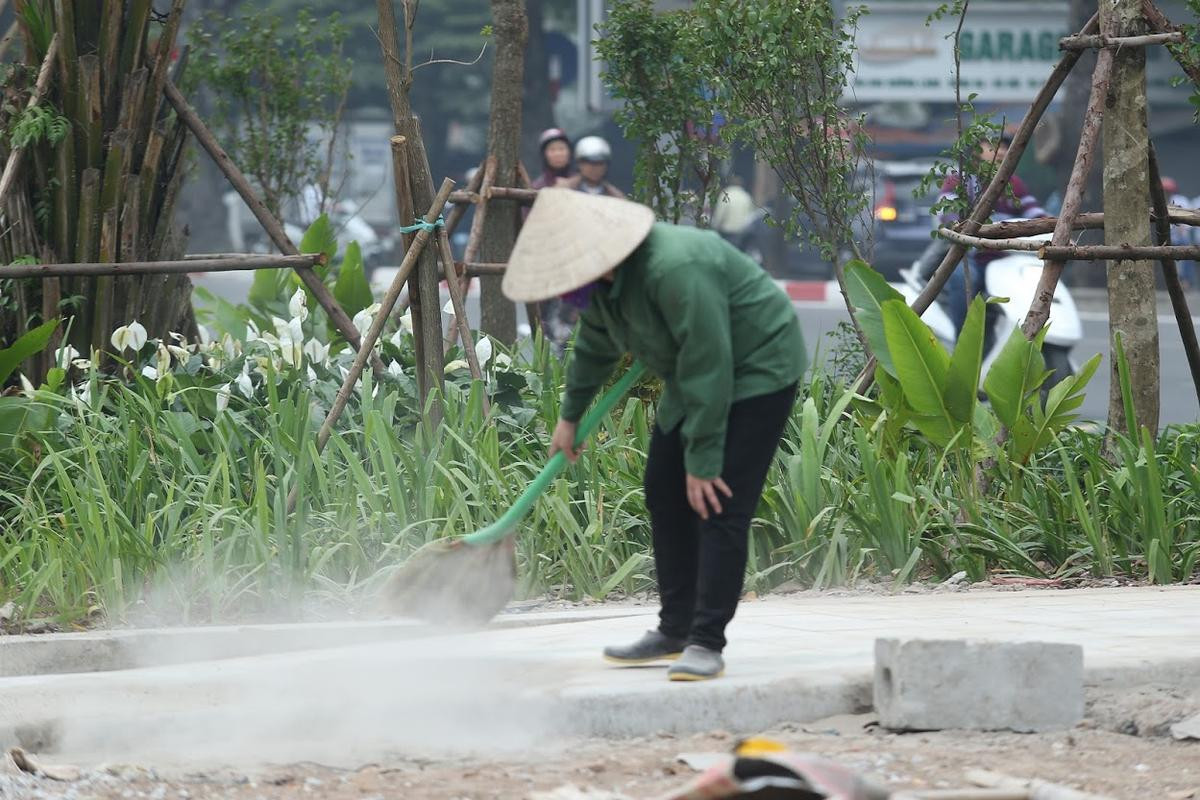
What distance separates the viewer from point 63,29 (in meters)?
7.50

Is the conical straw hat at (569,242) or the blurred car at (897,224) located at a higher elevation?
the conical straw hat at (569,242)

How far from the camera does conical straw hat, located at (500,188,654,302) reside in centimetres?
417

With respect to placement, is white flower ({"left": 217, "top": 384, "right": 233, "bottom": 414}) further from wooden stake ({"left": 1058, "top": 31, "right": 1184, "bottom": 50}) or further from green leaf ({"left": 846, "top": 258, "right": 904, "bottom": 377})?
wooden stake ({"left": 1058, "top": 31, "right": 1184, "bottom": 50})

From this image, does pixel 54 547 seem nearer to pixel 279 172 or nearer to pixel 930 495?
pixel 930 495

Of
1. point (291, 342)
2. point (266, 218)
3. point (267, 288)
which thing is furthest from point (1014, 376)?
point (267, 288)

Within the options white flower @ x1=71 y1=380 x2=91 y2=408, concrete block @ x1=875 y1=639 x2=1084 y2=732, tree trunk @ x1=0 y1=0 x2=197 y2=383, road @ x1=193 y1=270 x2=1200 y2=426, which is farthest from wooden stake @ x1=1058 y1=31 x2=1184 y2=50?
white flower @ x1=71 y1=380 x2=91 y2=408

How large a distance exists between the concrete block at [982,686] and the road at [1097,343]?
3.73 meters

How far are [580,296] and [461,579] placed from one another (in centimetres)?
104

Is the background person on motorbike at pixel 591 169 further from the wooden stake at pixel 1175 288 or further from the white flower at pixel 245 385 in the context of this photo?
the wooden stake at pixel 1175 288

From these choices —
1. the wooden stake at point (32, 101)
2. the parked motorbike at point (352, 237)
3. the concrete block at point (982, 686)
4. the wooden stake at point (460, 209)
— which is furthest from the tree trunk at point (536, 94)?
the concrete block at point (982, 686)

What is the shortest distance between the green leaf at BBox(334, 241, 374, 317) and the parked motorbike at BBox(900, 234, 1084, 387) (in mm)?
2831

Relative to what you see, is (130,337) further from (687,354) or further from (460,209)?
(687,354)

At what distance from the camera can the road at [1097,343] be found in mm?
12438

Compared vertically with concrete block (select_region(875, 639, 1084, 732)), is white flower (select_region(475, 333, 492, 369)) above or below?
above
